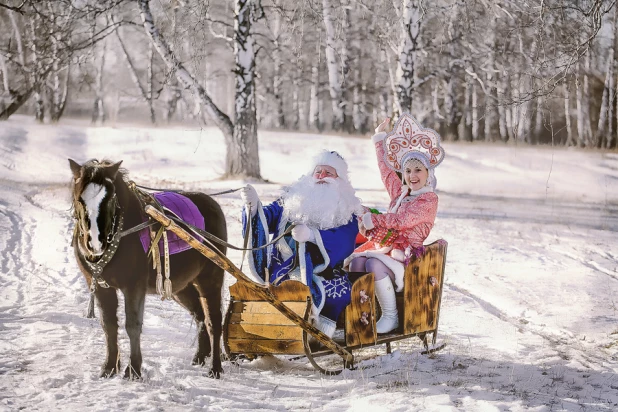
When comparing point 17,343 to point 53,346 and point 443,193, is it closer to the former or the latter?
point 53,346

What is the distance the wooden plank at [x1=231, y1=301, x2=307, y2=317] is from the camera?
527 centimetres

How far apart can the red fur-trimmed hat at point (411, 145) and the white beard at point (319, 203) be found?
2.93 feet

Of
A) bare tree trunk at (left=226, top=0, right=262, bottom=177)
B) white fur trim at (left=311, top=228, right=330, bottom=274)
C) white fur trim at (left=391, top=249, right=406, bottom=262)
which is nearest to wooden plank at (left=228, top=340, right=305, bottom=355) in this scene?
white fur trim at (left=311, top=228, right=330, bottom=274)

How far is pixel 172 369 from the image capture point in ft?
17.8

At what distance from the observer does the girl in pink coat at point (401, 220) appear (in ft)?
19.2

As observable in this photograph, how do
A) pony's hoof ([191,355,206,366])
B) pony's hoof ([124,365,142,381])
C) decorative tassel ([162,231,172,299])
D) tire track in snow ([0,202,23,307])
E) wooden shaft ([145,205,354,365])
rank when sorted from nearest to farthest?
wooden shaft ([145,205,354,365])
pony's hoof ([124,365,142,381])
decorative tassel ([162,231,172,299])
pony's hoof ([191,355,206,366])
tire track in snow ([0,202,23,307])

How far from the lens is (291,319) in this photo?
201 inches

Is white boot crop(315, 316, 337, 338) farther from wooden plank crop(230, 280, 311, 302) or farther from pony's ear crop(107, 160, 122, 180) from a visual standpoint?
pony's ear crop(107, 160, 122, 180)

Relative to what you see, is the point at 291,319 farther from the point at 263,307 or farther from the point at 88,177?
the point at 88,177

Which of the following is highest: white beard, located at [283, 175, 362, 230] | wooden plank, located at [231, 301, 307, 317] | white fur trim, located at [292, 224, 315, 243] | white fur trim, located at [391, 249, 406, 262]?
white beard, located at [283, 175, 362, 230]

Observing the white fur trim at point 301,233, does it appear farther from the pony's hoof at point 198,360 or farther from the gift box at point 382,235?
the pony's hoof at point 198,360

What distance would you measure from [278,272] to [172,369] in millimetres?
1120

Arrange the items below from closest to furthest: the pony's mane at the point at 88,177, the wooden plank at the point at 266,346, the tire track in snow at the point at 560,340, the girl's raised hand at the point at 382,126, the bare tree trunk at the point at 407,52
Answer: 1. the pony's mane at the point at 88,177
2. the wooden plank at the point at 266,346
3. the tire track in snow at the point at 560,340
4. the girl's raised hand at the point at 382,126
5. the bare tree trunk at the point at 407,52

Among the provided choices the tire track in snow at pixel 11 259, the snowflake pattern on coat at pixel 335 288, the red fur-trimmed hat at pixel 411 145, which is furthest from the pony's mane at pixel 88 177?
the tire track in snow at pixel 11 259
